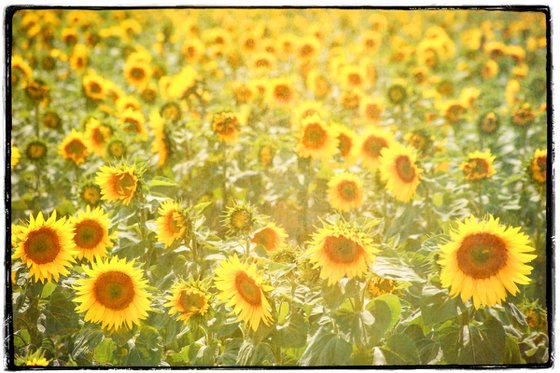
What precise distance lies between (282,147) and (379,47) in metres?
0.37

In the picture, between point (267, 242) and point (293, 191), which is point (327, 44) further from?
point (267, 242)

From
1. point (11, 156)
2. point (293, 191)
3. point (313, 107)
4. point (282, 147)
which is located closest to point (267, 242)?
point (293, 191)

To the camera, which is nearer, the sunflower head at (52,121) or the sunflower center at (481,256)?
the sunflower center at (481,256)

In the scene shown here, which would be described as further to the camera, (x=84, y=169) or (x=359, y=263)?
(x=84, y=169)

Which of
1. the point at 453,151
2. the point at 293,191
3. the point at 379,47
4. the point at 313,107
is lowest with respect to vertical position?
the point at 293,191

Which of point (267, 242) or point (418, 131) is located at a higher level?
point (418, 131)

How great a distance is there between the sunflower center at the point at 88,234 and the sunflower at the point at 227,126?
1.28 ft

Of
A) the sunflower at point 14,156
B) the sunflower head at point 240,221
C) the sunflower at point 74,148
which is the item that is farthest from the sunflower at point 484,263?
the sunflower at point 14,156

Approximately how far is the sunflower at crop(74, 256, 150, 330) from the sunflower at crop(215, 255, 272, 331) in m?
0.20

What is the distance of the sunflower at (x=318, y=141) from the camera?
1.22 meters

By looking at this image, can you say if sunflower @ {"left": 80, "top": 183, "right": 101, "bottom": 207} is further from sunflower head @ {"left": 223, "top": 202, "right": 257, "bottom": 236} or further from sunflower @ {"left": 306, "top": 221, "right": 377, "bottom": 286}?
sunflower @ {"left": 306, "top": 221, "right": 377, "bottom": 286}

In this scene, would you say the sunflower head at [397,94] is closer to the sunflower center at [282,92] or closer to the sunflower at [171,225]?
the sunflower center at [282,92]

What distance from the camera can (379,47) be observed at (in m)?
1.25

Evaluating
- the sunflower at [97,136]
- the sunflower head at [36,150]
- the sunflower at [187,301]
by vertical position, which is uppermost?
the sunflower at [97,136]
